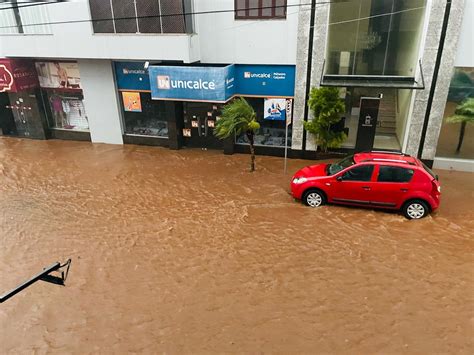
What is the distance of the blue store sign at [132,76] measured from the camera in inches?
588

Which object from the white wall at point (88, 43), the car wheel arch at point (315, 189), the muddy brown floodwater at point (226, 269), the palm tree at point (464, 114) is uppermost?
the white wall at point (88, 43)

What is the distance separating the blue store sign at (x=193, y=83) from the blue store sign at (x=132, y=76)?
1.41 meters

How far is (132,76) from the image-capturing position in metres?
15.1

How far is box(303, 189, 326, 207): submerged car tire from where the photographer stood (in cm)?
1055

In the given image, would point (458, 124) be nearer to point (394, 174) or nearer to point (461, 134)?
point (461, 134)

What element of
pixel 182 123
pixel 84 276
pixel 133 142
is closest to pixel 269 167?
pixel 182 123

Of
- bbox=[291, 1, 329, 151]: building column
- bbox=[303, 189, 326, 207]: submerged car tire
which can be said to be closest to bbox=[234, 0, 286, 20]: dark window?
bbox=[291, 1, 329, 151]: building column

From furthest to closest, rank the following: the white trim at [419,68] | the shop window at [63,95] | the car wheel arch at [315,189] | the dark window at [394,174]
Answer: the shop window at [63,95] → the white trim at [419,68] → the car wheel arch at [315,189] → the dark window at [394,174]

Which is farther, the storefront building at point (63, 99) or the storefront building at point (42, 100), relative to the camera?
the storefront building at point (63, 99)

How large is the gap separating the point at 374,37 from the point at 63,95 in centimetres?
1285

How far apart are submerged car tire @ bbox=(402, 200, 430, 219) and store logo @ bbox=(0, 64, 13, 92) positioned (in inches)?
605

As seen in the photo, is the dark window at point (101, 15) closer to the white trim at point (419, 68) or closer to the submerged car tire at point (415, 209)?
the white trim at point (419, 68)

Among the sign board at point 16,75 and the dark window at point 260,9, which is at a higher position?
the dark window at point 260,9

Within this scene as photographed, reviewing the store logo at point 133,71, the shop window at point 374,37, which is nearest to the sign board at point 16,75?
the store logo at point 133,71
